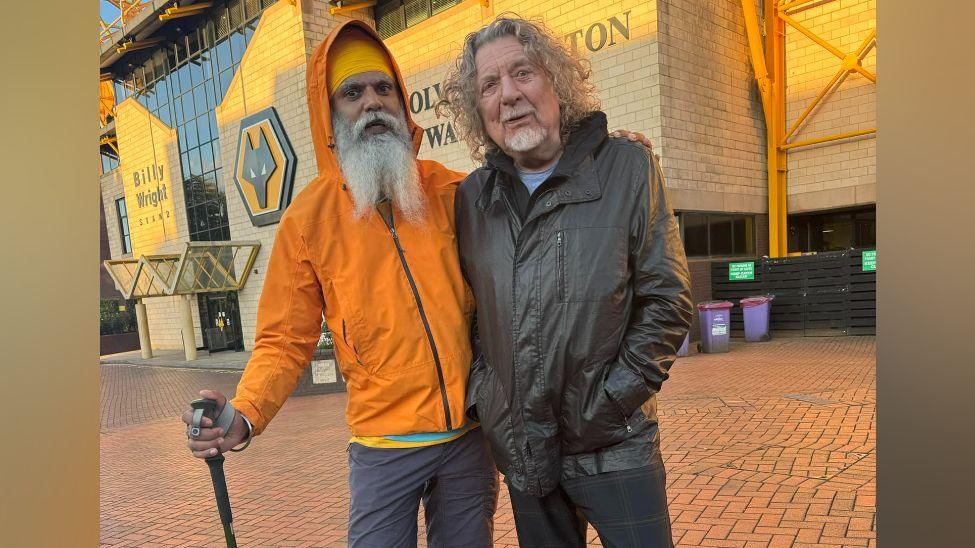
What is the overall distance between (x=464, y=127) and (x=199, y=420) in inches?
49.0

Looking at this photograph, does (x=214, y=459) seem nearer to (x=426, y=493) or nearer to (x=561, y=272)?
(x=426, y=493)

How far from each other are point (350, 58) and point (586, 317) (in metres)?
1.23

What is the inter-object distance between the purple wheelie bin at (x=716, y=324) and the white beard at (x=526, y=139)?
31.2 feet

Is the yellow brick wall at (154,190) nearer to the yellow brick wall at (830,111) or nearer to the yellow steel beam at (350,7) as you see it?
the yellow steel beam at (350,7)

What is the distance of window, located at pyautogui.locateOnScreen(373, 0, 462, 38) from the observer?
1428 cm

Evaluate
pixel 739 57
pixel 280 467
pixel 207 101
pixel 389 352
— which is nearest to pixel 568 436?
pixel 389 352

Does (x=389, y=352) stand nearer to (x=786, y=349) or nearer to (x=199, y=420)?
(x=199, y=420)

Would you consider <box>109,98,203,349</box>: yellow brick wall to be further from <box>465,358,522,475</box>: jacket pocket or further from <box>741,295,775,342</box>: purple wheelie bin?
<box>465,358,522,475</box>: jacket pocket

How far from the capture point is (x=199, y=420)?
1703 mm

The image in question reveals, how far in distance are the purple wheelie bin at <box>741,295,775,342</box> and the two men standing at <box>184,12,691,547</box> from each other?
1076 cm

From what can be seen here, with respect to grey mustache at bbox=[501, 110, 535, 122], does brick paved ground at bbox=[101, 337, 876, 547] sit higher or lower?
lower

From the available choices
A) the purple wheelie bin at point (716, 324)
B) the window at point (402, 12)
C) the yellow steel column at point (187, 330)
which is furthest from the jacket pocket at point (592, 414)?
the yellow steel column at point (187, 330)

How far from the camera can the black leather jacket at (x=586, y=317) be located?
162cm

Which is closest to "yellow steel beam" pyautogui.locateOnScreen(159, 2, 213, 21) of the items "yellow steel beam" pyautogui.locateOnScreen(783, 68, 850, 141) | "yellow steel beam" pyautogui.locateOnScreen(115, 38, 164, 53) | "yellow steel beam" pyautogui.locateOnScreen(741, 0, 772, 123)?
"yellow steel beam" pyautogui.locateOnScreen(115, 38, 164, 53)
